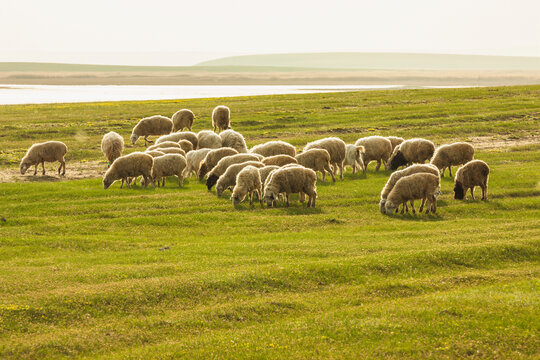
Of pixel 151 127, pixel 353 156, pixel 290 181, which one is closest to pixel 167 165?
pixel 290 181

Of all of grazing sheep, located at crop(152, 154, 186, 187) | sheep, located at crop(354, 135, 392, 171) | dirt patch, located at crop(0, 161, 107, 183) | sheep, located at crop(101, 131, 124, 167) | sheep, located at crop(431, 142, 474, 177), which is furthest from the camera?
sheep, located at crop(101, 131, 124, 167)

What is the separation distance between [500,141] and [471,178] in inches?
711

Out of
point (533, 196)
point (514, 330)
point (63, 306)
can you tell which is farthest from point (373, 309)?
point (533, 196)

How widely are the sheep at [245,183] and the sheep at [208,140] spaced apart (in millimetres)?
7743

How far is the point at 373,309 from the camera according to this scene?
12742 mm

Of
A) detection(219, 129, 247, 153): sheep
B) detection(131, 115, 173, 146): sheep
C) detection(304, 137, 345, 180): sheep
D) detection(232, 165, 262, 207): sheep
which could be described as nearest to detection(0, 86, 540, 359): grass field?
detection(232, 165, 262, 207): sheep

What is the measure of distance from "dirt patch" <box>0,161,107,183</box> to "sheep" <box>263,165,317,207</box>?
38.1 feet

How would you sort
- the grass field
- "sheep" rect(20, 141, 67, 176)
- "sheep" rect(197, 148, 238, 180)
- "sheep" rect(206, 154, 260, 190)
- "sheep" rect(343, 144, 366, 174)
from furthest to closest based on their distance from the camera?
"sheep" rect(20, 141, 67, 176)
"sheep" rect(343, 144, 366, 174)
"sheep" rect(197, 148, 238, 180)
"sheep" rect(206, 154, 260, 190)
the grass field

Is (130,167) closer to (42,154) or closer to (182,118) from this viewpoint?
(42,154)

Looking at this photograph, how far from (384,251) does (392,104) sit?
44044 millimetres

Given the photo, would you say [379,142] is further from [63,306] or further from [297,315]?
[63,306]

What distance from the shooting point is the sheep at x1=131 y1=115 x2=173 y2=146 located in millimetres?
38156

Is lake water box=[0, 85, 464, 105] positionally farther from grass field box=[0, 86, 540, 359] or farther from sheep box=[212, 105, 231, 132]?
grass field box=[0, 86, 540, 359]

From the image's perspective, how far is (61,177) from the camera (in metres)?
29.8
